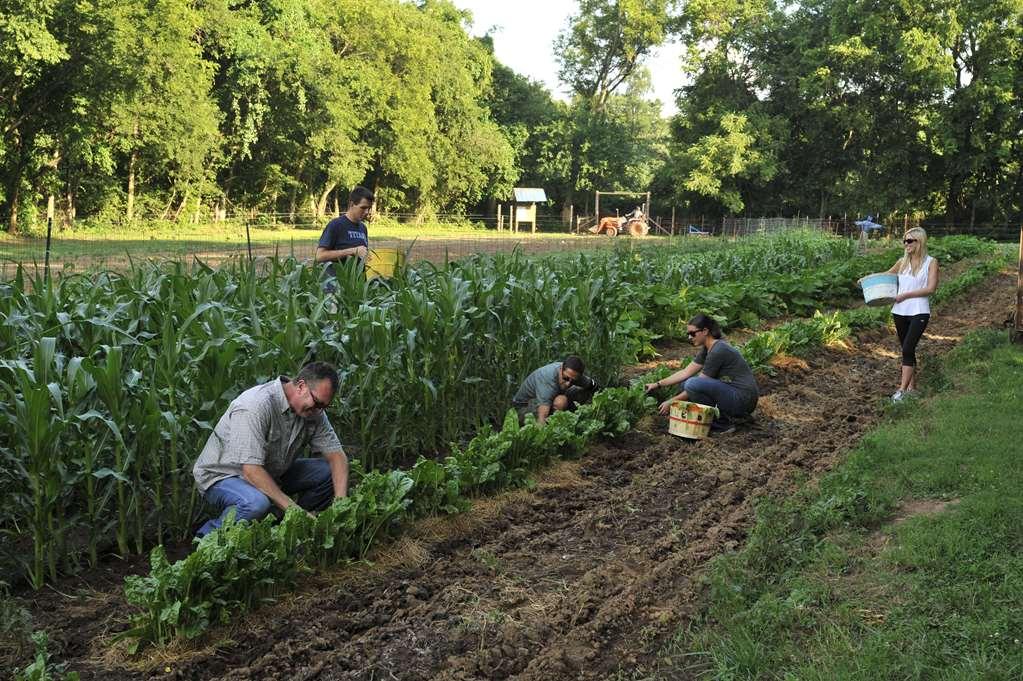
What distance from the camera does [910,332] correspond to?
25.9 feet

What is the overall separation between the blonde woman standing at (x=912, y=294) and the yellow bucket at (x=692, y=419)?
79.9 inches

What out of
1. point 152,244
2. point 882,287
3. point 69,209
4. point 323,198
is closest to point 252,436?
point 882,287

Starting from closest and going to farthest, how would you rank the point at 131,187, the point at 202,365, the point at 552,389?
1. the point at 202,365
2. the point at 552,389
3. the point at 131,187

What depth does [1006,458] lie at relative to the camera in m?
5.52

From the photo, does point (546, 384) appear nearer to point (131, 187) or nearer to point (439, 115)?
point (131, 187)

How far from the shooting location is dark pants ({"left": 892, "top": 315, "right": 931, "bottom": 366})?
7852 millimetres

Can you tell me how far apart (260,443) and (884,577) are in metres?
3.24

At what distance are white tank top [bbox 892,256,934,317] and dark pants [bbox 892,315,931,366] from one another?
0.20 ft

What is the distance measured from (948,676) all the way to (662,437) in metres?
4.23

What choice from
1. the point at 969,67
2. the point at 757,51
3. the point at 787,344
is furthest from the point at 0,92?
the point at 969,67

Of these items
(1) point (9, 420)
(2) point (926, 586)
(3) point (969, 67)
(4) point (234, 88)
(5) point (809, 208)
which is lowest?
(2) point (926, 586)

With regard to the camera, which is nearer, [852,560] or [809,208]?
[852,560]

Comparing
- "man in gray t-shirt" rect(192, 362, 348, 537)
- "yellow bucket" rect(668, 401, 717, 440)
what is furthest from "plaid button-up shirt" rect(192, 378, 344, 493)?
"yellow bucket" rect(668, 401, 717, 440)

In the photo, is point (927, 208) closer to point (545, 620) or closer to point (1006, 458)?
point (1006, 458)
